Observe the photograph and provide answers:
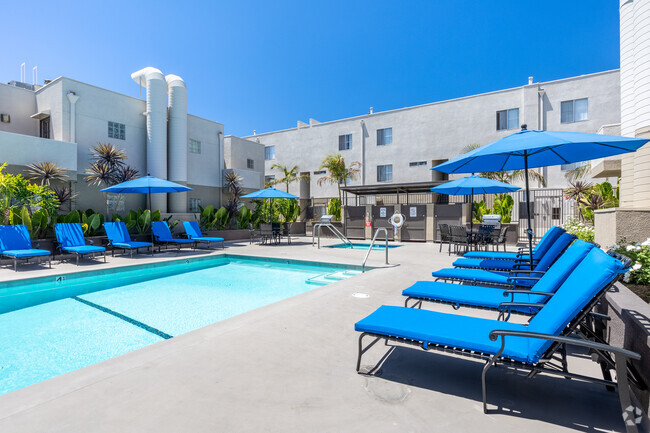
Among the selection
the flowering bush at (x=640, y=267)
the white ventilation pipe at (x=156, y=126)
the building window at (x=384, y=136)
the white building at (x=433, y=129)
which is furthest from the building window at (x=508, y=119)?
the white ventilation pipe at (x=156, y=126)

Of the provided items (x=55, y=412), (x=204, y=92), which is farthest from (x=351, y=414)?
(x=204, y=92)

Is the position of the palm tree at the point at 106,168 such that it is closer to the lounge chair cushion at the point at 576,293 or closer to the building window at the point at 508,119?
the lounge chair cushion at the point at 576,293

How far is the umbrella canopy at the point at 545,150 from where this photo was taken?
11.6ft

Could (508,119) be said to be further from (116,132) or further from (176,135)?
(116,132)

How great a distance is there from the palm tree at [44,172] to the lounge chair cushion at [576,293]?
48.2 feet

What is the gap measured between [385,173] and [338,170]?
143 inches

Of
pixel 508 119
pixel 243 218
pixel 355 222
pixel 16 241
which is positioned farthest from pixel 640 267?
pixel 508 119

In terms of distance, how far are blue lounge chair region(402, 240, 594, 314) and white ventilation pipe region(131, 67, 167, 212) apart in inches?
592

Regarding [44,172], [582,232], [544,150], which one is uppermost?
[44,172]

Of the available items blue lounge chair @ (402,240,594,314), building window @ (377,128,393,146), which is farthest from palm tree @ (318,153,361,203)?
blue lounge chair @ (402,240,594,314)

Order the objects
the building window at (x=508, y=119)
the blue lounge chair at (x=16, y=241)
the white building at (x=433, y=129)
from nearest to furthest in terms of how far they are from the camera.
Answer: the blue lounge chair at (x=16, y=241), the white building at (x=433, y=129), the building window at (x=508, y=119)

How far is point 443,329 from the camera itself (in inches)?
99.9

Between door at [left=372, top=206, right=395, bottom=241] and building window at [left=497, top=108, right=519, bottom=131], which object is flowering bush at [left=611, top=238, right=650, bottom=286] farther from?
building window at [left=497, top=108, right=519, bottom=131]

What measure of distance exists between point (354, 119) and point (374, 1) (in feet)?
34.9
